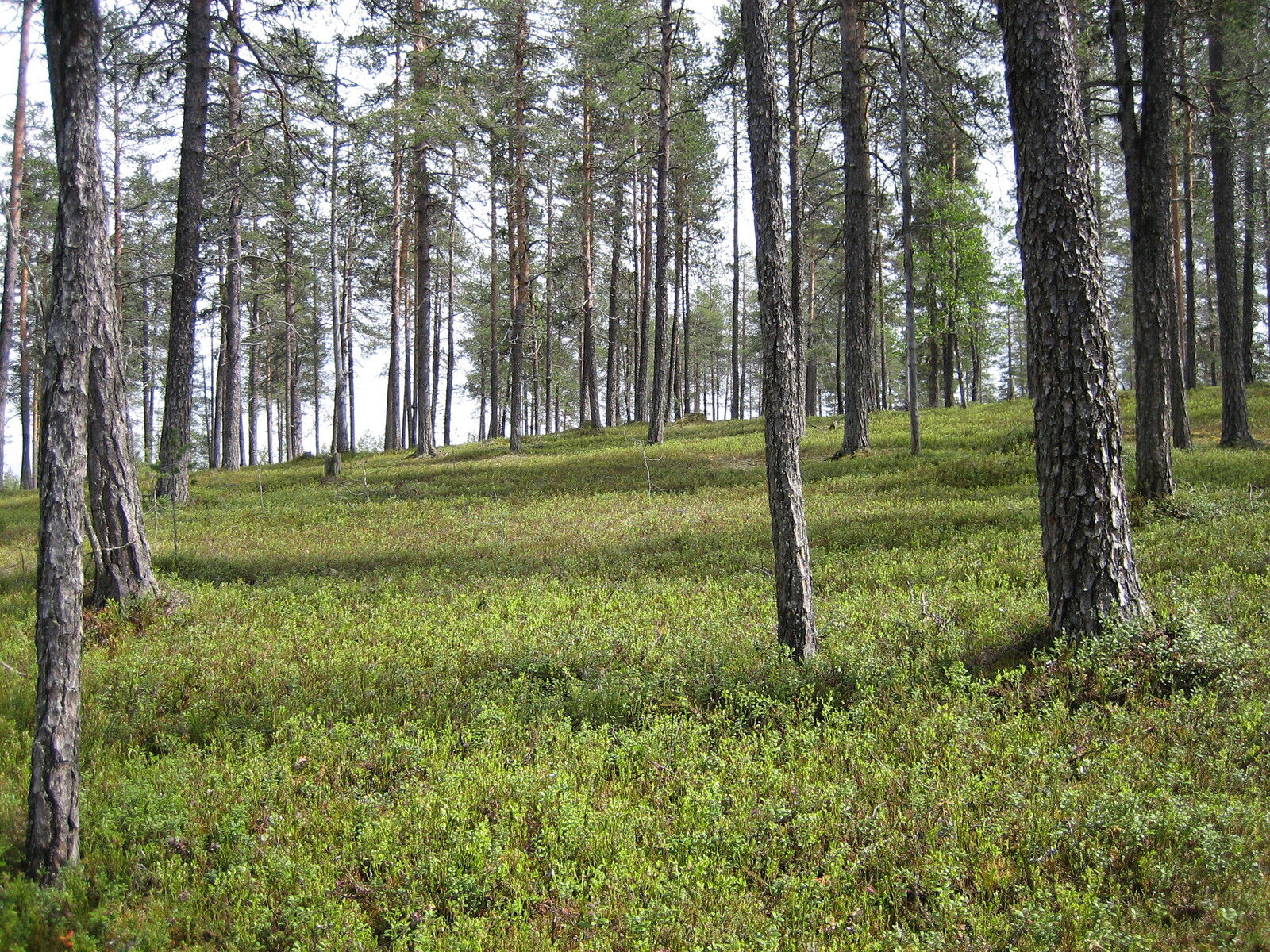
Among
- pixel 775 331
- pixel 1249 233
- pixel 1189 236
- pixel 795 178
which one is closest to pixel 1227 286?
pixel 795 178

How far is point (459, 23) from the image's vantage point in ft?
60.3

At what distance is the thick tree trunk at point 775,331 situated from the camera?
5.86 meters

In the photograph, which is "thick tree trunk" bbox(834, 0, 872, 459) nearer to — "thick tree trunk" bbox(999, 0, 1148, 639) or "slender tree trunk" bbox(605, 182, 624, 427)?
"thick tree trunk" bbox(999, 0, 1148, 639)

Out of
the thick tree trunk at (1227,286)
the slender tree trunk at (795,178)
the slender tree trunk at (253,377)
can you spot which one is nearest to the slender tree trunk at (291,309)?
the slender tree trunk at (253,377)

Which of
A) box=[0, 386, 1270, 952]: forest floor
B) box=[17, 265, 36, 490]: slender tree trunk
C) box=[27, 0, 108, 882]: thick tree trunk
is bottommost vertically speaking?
box=[0, 386, 1270, 952]: forest floor

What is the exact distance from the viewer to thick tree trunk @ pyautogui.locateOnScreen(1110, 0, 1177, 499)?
33.3 feet

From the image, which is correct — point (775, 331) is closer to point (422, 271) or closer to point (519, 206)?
point (519, 206)

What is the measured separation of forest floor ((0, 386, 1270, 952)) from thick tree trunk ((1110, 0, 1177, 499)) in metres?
1.02

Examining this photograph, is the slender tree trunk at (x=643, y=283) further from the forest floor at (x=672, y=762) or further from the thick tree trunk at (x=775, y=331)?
the thick tree trunk at (x=775, y=331)

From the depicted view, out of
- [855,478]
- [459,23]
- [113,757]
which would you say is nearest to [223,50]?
[459,23]

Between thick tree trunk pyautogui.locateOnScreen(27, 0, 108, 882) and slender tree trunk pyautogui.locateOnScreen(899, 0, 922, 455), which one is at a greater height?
slender tree trunk pyautogui.locateOnScreen(899, 0, 922, 455)

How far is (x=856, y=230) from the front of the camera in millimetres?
17516

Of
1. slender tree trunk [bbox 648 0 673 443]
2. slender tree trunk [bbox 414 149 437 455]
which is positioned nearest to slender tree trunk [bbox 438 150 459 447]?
slender tree trunk [bbox 414 149 437 455]

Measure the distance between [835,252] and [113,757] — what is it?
124 feet
